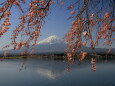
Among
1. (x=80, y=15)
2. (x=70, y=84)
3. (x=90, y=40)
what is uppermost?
(x=80, y=15)

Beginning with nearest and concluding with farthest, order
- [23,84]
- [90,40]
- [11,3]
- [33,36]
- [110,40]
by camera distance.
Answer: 1. [11,3]
2. [90,40]
3. [33,36]
4. [110,40]
5. [23,84]

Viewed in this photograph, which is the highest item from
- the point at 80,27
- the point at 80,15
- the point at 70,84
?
the point at 80,15

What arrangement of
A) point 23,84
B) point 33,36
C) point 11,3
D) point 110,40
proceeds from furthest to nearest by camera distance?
point 23,84 → point 110,40 → point 33,36 → point 11,3

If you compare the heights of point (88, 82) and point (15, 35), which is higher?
point (15, 35)

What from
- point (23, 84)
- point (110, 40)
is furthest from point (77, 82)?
point (110, 40)

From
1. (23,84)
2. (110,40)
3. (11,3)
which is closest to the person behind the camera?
(11,3)

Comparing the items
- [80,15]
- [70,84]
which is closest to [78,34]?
[80,15]

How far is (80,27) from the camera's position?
378 cm

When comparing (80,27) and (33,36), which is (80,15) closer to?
(80,27)

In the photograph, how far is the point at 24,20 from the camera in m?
4.03

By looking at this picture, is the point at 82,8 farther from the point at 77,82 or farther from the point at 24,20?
the point at 77,82

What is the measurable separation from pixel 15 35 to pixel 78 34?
4.46ft

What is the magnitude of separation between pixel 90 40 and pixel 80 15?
746 millimetres

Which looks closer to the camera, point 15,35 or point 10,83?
point 15,35
